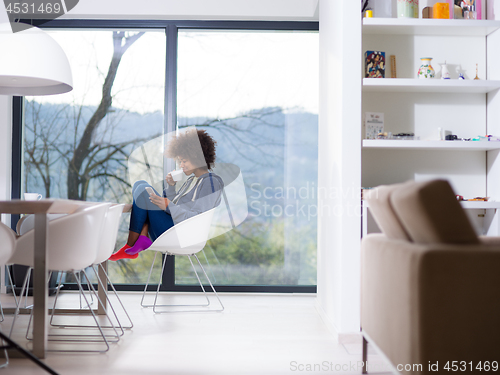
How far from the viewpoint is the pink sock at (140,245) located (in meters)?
3.28

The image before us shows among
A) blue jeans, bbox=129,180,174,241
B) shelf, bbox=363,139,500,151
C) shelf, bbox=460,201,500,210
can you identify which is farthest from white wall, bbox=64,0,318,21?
shelf, bbox=460,201,500,210

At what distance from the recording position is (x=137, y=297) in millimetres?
3752

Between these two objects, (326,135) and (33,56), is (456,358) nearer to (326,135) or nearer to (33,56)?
(326,135)

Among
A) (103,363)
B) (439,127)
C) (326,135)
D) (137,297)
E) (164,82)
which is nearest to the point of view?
(103,363)

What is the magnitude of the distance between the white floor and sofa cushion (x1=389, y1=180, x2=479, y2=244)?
38.4 inches

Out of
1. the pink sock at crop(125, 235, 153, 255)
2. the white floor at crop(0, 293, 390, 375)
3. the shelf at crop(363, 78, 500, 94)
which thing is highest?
the shelf at crop(363, 78, 500, 94)

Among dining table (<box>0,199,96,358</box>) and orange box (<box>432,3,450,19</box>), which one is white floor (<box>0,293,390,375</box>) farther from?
orange box (<box>432,3,450,19</box>)

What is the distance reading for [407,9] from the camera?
273 cm

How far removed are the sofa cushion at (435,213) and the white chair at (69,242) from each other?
1.56 meters

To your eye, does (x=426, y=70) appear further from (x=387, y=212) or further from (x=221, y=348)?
(x=221, y=348)

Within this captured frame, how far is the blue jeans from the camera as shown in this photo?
11.3ft

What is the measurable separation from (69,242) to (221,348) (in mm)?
969

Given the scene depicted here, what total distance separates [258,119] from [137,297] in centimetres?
184

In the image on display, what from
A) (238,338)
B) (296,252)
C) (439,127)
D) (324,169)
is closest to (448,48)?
(439,127)
